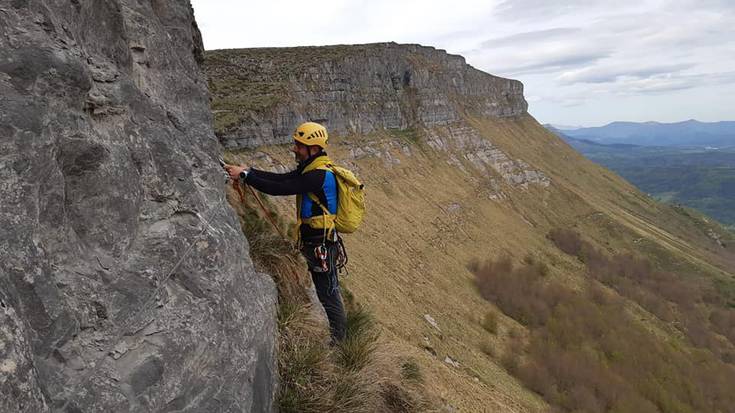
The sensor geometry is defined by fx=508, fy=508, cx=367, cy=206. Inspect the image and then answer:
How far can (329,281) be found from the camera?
5.78 meters

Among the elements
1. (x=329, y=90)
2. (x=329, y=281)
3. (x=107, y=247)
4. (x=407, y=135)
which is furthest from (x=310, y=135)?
(x=407, y=135)

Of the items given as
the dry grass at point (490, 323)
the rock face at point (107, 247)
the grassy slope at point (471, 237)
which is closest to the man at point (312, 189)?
the rock face at point (107, 247)

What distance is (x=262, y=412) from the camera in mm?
4230

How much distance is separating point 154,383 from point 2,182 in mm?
1543

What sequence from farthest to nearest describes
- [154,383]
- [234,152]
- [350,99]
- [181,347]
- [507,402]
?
[350,99]
[234,152]
[507,402]
[181,347]
[154,383]

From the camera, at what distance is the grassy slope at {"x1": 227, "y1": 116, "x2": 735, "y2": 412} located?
1584cm

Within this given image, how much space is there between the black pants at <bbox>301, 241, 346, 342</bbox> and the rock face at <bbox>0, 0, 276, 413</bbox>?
0.84m

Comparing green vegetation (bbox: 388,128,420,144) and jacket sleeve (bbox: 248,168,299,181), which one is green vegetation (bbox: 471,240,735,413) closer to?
green vegetation (bbox: 388,128,420,144)

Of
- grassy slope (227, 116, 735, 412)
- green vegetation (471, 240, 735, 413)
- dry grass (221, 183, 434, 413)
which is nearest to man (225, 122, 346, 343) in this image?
dry grass (221, 183, 434, 413)

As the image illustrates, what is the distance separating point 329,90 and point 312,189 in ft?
110

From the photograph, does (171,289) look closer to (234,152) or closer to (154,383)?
(154,383)

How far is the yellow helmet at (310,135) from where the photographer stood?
539 cm

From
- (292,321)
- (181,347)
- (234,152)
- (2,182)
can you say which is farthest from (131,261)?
(234,152)

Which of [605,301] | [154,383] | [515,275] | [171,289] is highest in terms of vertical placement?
[171,289]
